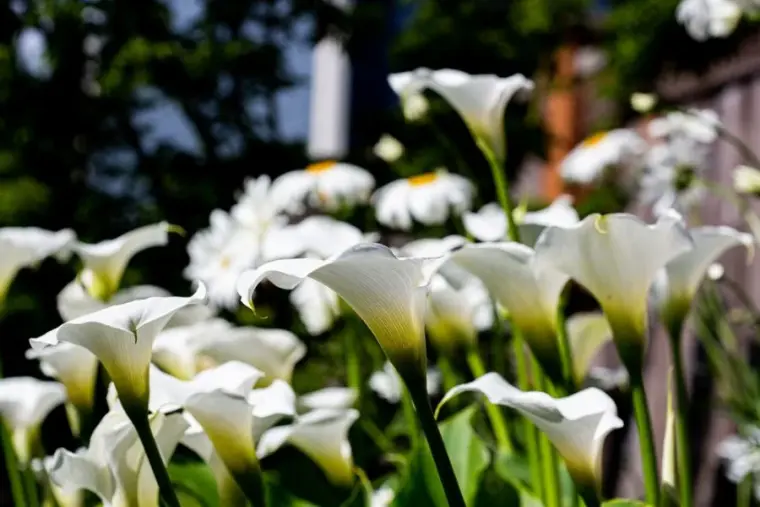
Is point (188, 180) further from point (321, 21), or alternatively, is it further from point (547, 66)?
point (547, 66)

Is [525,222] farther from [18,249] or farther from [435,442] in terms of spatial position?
[18,249]

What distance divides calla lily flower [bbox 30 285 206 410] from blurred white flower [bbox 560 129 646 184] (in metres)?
1.24

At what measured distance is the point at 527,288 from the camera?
0.39 meters

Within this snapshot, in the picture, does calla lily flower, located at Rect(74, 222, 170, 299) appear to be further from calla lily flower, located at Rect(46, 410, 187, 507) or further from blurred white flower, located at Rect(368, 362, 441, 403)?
blurred white flower, located at Rect(368, 362, 441, 403)

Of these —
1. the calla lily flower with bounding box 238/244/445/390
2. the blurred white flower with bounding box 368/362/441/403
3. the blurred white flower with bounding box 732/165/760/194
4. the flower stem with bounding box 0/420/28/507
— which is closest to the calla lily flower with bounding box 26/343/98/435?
the flower stem with bounding box 0/420/28/507

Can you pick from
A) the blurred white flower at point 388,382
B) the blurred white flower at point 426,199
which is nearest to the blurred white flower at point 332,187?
the blurred white flower at point 426,199

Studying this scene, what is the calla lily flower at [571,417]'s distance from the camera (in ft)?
1.03

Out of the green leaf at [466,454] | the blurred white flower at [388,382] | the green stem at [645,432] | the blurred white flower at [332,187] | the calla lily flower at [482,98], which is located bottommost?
the blurred white flower at [388,382]

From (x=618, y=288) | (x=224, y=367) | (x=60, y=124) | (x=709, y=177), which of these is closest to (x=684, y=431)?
(x=618, y=288)

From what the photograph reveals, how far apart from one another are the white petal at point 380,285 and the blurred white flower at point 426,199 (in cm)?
88

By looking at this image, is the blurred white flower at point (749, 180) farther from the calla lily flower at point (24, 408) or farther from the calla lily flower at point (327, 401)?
the calla lily flower at point (24, 408)

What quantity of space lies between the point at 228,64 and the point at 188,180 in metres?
0.28

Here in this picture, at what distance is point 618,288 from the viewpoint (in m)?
0.37

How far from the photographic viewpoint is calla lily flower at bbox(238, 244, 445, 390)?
0.97 feet
